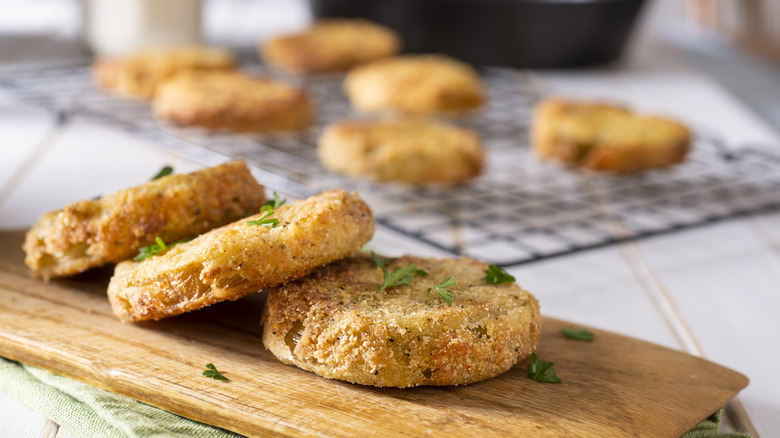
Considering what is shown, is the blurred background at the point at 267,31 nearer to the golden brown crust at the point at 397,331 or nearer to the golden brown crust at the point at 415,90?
the golden brown crust at the point at 415,90

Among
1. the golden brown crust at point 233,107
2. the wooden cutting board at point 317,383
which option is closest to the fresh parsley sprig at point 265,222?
the wooden cutting board at point 317,383

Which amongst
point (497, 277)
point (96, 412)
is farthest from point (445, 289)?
point (96, 412)

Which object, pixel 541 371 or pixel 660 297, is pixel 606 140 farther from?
pixel 541 371

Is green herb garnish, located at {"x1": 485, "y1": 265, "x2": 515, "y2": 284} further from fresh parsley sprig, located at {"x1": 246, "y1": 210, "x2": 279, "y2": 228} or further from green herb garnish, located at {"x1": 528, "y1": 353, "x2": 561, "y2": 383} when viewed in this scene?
fresh parsley sprig, located at {"x1": 246, "y1": 210, "x2": 279, "y2": 228}

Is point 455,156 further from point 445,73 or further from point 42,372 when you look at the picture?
point 42,372

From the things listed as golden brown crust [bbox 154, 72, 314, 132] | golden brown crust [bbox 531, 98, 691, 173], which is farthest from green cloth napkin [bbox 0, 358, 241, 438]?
golden brown crust [bbox 531, 98, 691, 173]

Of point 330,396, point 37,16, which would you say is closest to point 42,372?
point 330,396

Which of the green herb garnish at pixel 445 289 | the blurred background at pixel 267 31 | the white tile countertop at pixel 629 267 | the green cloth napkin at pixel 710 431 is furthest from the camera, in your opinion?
the blurred background at pixel 267 31
